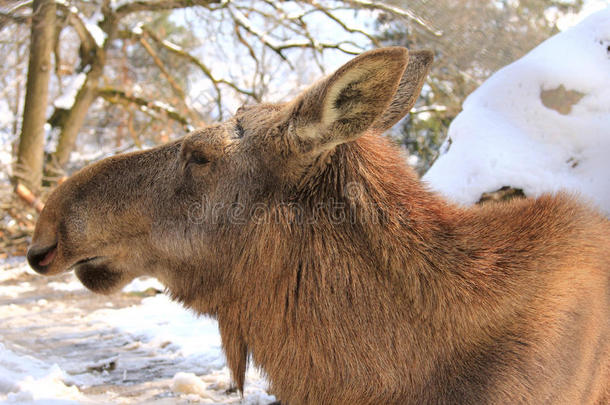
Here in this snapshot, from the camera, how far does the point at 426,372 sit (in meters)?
2.09

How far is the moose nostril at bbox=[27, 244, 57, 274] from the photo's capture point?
2.41 m

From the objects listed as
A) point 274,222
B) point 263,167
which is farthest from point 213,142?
point 274,222

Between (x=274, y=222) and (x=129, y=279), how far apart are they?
804 millimetres

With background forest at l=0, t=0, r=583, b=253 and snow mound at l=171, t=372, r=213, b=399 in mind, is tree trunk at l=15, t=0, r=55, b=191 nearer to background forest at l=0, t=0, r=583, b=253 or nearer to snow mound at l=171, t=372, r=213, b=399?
background forest at l=0, t=0, r=583, b=253

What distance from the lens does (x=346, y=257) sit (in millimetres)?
2205

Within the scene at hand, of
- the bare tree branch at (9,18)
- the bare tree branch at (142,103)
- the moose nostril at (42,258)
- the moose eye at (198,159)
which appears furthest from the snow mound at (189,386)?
the bare tree branch at (142,103)

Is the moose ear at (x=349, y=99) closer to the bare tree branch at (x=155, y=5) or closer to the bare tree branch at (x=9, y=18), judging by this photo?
the bare tree branch at (x=9, y=18)

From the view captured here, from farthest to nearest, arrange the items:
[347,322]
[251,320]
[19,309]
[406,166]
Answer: [19,309] < [406,166] < [251,320] < [347,322]

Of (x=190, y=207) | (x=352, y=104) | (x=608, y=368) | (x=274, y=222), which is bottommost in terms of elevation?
(x=608, y=368)

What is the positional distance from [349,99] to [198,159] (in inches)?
31.3

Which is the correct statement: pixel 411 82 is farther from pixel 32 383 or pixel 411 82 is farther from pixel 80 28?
pixel 80 28

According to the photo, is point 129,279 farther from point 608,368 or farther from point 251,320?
point 608,368

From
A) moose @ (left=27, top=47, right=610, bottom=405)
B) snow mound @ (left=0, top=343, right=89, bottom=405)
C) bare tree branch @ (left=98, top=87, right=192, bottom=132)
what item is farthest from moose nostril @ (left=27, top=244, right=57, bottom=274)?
bare tree branch @ (left=98, top=87, right=192, bottom=132)

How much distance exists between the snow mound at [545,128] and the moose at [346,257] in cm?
130
